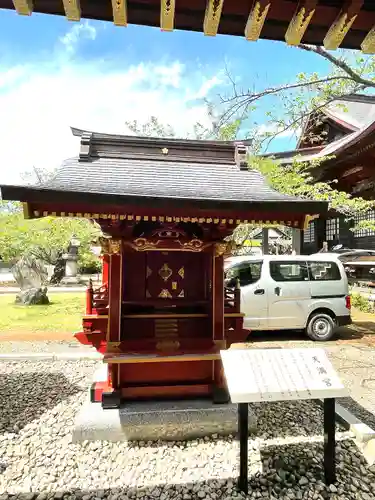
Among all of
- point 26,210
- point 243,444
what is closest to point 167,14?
point 26,210

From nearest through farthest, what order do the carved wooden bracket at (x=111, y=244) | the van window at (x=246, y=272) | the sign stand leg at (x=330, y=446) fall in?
the sign stand leg at (x=330, y=446), the carved wooden bracket at (x=111, y=244), the van window at (x=246, y=272)

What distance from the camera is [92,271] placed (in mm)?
27281

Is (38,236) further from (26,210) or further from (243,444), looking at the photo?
(243,444)

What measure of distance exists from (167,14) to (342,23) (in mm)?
998

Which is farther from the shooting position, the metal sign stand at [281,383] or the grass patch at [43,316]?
the grass patch at [43,316]

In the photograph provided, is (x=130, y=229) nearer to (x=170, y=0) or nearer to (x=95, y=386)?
(x=95, y=386)

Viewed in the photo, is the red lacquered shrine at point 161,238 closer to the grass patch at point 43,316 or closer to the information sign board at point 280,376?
the information sign board at point 280,376

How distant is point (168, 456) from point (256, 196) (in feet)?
10.6

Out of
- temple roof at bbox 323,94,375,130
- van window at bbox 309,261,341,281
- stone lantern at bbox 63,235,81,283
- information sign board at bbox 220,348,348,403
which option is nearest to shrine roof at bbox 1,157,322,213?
information sign board at bbox 220,348,348,403

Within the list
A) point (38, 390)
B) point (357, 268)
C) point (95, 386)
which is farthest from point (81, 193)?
point (357, 268)

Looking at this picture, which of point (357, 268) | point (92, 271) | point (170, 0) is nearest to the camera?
point (170, 0)

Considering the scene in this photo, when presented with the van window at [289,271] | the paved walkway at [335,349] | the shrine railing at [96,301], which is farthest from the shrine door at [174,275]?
the van window at [289,271]

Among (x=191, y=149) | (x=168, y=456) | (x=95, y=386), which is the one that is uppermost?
(x=191, y=149)

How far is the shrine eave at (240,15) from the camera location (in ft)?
5.97
